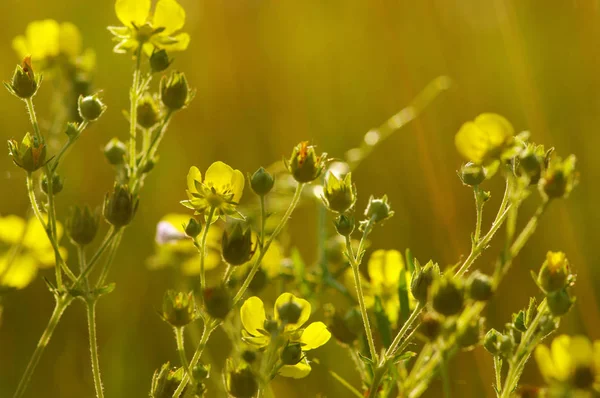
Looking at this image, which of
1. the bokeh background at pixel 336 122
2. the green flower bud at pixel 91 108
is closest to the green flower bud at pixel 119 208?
the green flower bud at pixel 91 108

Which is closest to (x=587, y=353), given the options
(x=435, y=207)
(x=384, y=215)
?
(x=384, y=215)

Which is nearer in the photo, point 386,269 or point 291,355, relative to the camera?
point 291,355

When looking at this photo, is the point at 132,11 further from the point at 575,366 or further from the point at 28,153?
the point at 575,366

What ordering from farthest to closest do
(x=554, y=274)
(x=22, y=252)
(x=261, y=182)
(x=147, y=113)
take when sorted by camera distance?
(x=22, y=252) < (x=147, y=113) < (x=261, y=182) < (x=554, y=274)

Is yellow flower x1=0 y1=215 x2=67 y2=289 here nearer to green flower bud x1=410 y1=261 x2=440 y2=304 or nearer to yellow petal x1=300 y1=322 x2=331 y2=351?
yellow petal x1=300 y1=322 x2=331 y2=351

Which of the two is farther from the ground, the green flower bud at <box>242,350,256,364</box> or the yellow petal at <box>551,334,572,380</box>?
the green flower bud at <box>242,350,256,364</box>

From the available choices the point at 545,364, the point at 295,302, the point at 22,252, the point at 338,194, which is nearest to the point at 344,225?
the point at 338,194

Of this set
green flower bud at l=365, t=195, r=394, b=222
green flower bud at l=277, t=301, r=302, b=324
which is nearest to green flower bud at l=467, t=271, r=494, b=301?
green flower bud at l=277, t=301, r=302, b=324
